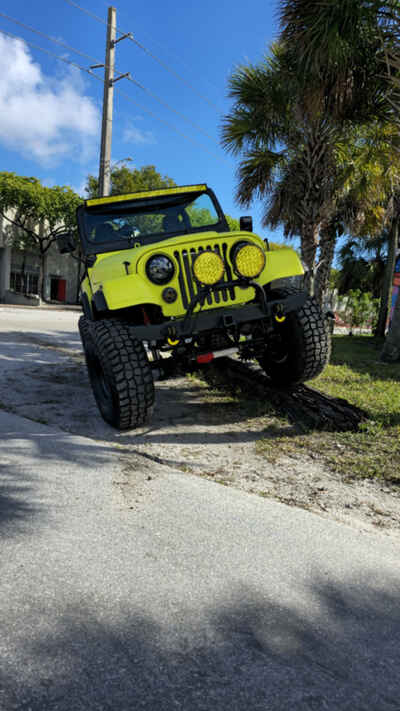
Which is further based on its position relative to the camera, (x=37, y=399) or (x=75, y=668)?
(x=37, y=399)

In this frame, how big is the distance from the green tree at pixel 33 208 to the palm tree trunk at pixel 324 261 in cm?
2118

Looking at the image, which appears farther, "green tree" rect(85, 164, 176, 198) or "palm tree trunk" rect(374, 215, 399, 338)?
"green tree" rect(85, 164, 176, 198)

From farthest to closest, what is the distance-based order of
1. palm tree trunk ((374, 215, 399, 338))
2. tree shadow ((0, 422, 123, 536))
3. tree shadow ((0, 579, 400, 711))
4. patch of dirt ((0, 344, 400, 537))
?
palm tree trunk ((374, 215, 399, 338)) < patch of dirt ((0, 344, 400, 537)) < tree shadow ((0, 422, 123, 536)) < tree shadow ((0, 579, 400, 711))

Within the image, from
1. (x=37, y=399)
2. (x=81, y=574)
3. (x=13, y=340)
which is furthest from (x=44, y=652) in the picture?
(x=13, y=340)

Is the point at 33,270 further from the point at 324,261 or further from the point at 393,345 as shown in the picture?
the point at 393,345

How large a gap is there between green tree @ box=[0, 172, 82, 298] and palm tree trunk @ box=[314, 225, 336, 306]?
21177mm

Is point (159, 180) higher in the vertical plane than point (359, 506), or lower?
higher

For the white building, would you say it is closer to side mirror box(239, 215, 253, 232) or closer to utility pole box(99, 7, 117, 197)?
utility pole box(99, 7, 117, 197)

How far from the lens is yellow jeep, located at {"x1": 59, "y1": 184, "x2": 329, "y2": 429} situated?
12.8 ft

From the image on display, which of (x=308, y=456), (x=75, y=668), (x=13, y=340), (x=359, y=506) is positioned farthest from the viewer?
(x=13, y=340)

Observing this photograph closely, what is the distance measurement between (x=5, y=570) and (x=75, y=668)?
65 cm

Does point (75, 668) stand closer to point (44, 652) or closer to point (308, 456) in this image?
point (44, 652)

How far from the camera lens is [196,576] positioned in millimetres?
2037

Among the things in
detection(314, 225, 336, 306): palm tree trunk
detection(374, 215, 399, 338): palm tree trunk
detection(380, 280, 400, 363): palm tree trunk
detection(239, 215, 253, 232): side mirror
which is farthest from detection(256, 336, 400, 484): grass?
detection(374, 215, 399, 338): palm tree trunk
